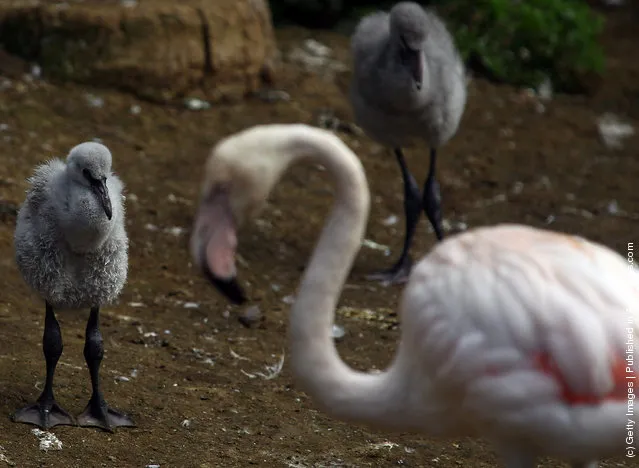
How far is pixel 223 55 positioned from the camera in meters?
9.11

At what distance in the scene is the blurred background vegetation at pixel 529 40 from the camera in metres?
10.6

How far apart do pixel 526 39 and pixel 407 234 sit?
401 centimetres

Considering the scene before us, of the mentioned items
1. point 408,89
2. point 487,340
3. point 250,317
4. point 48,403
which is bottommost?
point 250,317

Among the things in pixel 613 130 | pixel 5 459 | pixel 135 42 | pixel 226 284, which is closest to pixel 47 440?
pixel 5 459

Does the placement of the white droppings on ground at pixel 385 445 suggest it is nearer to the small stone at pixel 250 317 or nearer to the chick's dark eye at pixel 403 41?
the small stone at pixel 250 317

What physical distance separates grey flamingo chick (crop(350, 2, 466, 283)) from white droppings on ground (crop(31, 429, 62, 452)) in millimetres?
3126

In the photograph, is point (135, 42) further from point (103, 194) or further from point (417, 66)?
point (103, 194)

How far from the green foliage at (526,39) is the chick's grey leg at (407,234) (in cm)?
333

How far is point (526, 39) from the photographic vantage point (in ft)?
35.3

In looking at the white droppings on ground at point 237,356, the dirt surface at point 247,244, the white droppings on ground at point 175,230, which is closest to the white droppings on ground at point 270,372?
the dirt surface at point 247,244

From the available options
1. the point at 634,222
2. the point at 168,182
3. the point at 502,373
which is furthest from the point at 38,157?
the point at 502,373

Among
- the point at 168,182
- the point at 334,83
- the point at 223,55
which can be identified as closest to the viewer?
the point at 168,182

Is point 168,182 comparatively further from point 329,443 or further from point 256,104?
point 329,443

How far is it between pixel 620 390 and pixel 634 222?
500cm
